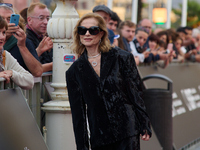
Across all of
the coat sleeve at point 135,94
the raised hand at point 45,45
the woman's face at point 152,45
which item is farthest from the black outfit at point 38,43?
the woman's face at point 152,45

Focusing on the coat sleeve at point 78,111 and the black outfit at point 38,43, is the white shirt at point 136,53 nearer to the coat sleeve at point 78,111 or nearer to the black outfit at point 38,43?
the black outfit at point 38,43

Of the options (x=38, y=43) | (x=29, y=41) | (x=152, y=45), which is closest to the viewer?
(x=29, y=41)

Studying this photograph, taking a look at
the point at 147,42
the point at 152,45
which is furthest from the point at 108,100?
the point at 152,45

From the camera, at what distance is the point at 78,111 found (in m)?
5.00

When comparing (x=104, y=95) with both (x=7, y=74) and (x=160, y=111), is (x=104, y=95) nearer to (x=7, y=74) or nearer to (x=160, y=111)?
(x=7, y=74)

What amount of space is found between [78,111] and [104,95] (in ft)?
1.11

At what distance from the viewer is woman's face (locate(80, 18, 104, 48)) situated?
16.5ft

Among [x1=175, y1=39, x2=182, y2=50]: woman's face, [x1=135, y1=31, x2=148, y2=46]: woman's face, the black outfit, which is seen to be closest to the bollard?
[x1=135, y1=31, x2=148, y2=46]: woman's face

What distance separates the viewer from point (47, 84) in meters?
6.62

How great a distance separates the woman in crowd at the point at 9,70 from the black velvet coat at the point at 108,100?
549mm

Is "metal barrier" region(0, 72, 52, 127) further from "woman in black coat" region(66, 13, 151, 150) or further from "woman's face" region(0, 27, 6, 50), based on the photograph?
"woman in black coat" region(66, 13, 151, 150)

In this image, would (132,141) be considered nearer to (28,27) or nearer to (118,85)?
(118,85)

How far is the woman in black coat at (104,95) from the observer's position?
15.9 feet

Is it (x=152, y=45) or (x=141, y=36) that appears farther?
(x=152, y=45)
